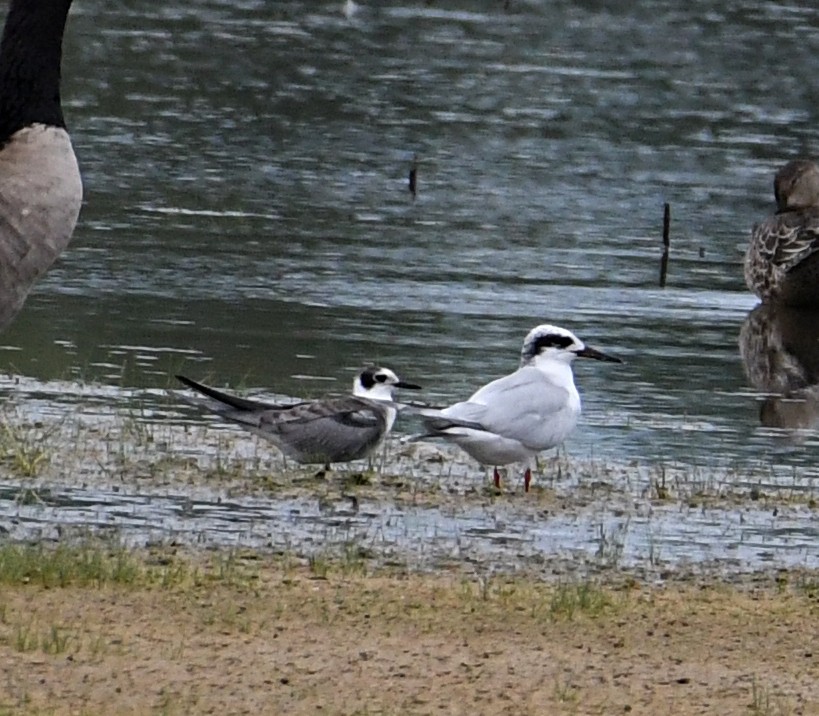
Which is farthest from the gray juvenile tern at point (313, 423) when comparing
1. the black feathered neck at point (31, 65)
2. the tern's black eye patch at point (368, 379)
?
the black feathered neck at point (31, 65)

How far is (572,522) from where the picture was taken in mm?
9977

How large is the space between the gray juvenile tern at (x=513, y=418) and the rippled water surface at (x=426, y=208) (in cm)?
73

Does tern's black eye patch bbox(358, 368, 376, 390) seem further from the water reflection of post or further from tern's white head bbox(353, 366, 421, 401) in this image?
the water reflection of post

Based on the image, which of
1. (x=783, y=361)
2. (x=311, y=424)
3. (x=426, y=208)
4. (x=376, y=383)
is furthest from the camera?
(x=426, y=208)

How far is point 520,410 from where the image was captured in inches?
421

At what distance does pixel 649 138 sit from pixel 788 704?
20.5m

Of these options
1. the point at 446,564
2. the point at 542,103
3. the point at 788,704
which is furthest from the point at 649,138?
the point at 788,704

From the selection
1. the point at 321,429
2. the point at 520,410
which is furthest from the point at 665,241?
the point at 321,429

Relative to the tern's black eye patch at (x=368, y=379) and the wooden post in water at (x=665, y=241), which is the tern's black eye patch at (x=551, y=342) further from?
the wooden post in water at (x=665, y=241)

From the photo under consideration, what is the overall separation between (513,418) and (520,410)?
11cm

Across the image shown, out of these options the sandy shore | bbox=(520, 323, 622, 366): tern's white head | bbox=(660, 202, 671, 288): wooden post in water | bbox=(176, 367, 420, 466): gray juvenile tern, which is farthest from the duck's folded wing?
the sandy shore

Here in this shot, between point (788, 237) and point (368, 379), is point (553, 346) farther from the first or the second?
point (788, 237)

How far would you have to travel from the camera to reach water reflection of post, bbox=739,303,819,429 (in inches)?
529

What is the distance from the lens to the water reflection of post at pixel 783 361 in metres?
13.4
